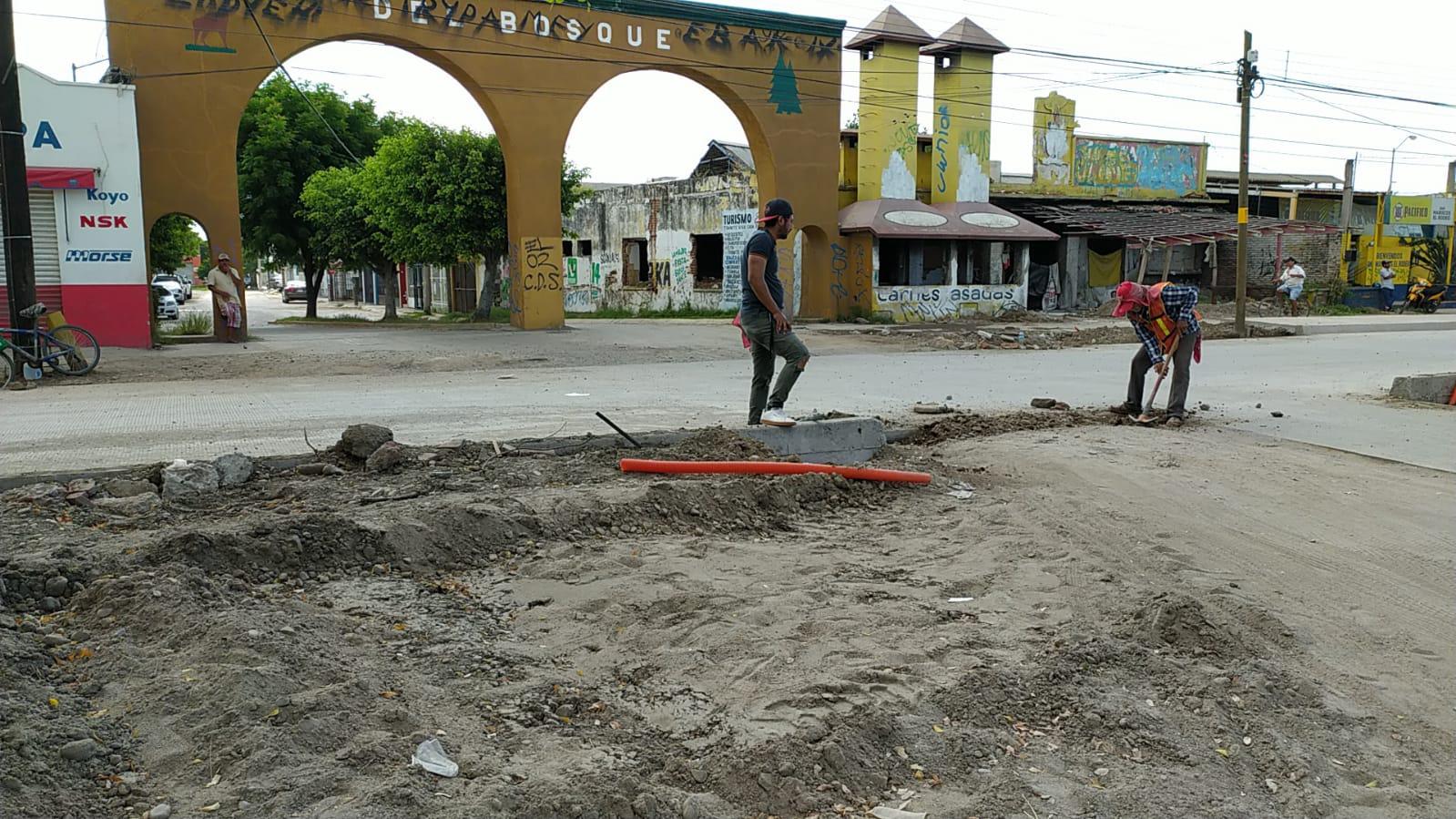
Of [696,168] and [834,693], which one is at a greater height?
[696,168]

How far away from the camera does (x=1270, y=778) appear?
139 inches

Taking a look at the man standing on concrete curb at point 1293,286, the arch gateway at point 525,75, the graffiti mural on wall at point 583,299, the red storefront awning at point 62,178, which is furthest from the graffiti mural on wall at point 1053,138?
the red storefront awning at point 62,178

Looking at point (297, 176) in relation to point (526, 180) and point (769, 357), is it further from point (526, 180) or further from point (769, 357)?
point (769, 357)

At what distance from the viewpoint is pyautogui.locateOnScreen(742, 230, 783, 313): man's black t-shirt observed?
25.0ft

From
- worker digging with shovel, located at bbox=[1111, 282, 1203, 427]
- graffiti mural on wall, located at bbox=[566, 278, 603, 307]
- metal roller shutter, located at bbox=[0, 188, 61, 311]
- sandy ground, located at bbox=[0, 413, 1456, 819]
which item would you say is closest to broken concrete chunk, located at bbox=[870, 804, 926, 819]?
sandy ground, located at bbox=[0, 413, 1456, 819]

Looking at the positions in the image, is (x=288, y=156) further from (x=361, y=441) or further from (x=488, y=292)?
(x=361, y=441)

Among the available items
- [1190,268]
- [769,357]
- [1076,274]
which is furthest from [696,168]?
[769,357]

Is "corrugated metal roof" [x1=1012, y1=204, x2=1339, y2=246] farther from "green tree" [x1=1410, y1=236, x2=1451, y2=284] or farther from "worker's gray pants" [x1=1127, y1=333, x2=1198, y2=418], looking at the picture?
"worker's gray pants" [x1=1127, y1=333, x2=1198, y2=418]

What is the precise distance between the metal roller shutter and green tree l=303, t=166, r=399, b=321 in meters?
11.8

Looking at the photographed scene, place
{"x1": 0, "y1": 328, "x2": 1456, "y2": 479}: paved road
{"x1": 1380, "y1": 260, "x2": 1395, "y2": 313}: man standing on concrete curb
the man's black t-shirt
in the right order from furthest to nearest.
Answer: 1. {"x1": 1380, "y1": 260, "x2": 1395, "y2": 313}: man standing on concrete curb
2. {"x1": 0, "y1": 328, "x2": 1456, "y2": 479}: paved road
3. the man's black t-shirt

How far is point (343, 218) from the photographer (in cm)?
3070

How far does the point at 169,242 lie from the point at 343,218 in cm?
1440

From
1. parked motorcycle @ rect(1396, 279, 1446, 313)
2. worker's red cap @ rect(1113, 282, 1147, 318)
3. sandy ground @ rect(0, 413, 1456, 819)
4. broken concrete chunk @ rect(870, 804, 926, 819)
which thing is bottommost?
broken concrete chunk @ rect(870, 804, 926, 819)

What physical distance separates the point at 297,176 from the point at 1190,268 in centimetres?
2827
